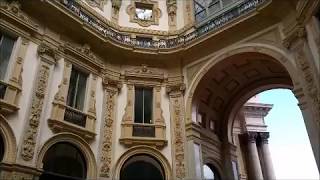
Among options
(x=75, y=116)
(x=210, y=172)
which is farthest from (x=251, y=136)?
(x=75, y=116)

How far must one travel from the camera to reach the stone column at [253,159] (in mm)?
17203

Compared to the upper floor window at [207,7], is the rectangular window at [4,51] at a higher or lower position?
lower

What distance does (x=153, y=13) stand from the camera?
52.4 ft

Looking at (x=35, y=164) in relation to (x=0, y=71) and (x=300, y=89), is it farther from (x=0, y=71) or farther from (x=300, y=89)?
(x=300, y=89)

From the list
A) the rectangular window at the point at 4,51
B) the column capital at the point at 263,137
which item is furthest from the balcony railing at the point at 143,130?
the column capital at the point at 263,137


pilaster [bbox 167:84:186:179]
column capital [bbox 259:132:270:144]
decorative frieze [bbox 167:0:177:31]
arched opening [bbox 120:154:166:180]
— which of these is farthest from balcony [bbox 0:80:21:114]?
column capital [bbox 259:132:270:144]

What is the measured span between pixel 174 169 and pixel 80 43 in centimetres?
642

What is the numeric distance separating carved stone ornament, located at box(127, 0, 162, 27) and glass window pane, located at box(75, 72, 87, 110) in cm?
476

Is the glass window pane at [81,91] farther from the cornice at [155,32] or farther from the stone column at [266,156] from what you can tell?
the stone column at [266,156]

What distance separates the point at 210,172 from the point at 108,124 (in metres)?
5.00

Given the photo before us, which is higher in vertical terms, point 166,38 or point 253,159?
point 166,38

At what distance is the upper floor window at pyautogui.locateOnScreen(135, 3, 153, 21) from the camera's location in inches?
625

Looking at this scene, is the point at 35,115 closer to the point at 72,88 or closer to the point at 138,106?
the point at 72,88

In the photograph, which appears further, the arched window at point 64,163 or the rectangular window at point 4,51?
the arched window at point 64,163
